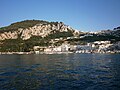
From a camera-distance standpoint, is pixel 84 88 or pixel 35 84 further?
pixel 35 84

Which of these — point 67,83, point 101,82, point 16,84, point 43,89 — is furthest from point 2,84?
point 101,82

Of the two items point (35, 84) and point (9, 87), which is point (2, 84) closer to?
point (9, 87)

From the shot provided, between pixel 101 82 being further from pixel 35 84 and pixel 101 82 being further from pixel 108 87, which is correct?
pixel 35 84

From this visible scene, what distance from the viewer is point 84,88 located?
39094mm

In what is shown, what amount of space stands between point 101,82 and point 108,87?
4.61 meters

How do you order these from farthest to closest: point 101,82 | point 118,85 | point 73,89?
point 101,82
point 118,85
point 73,89

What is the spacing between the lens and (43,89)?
3847 cm

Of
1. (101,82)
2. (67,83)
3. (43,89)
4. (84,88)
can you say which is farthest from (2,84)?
(101,82)

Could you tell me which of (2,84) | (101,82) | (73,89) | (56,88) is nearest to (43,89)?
(56,88)

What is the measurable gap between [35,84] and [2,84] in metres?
5.98

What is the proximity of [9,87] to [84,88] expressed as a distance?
1275 centimetres

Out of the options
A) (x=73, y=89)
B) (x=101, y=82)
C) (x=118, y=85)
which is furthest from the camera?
(x=101, y=82)

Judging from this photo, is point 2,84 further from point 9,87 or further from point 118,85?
point 118,85

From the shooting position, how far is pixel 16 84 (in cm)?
4256
